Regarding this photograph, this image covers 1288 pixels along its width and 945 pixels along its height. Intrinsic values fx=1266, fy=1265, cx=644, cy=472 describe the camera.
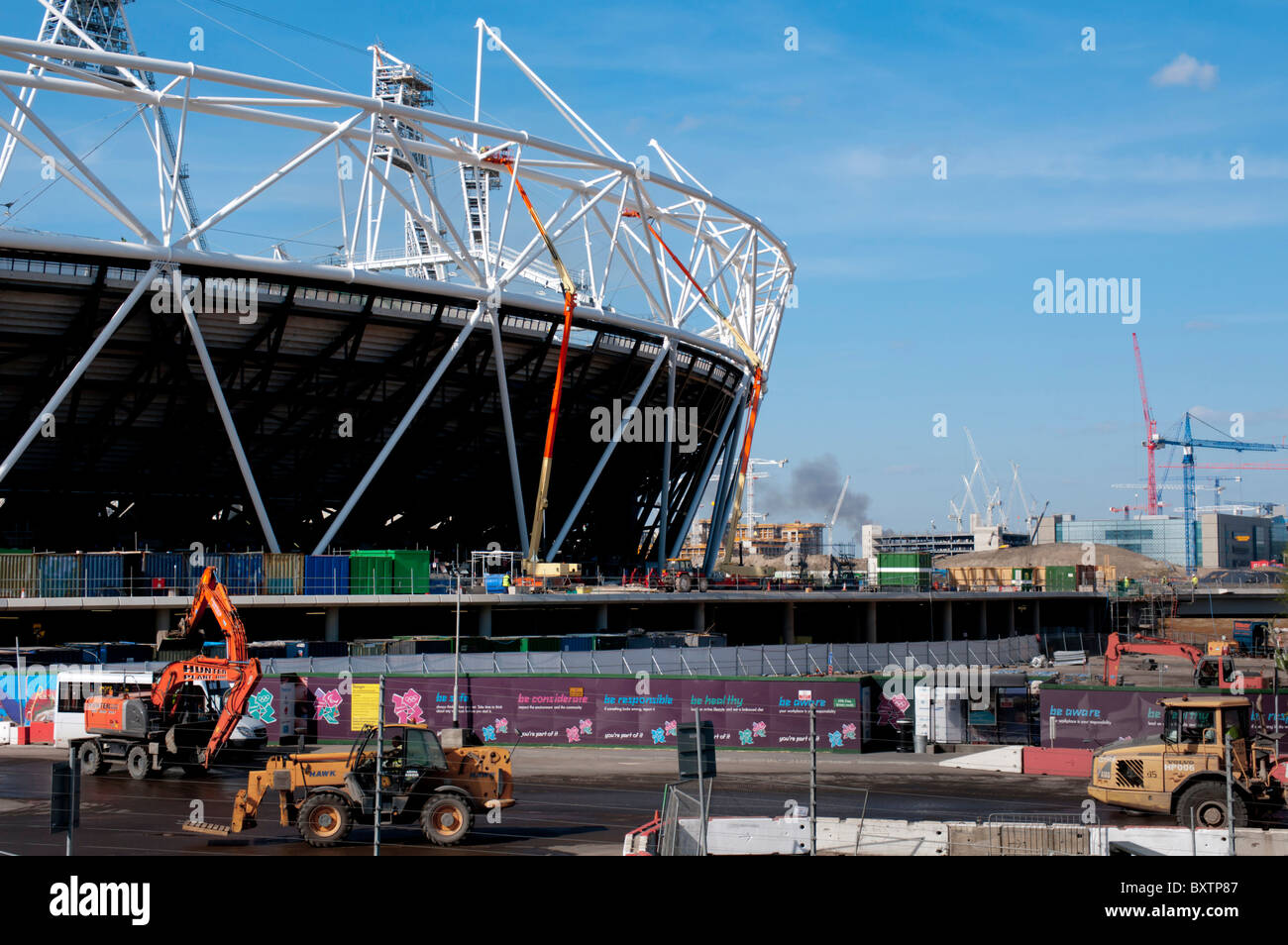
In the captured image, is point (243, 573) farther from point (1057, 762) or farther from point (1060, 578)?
point (1060, 578)

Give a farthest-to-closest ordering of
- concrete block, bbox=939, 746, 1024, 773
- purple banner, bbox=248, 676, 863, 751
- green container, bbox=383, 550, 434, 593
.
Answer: green container, bbox=383, 550, 434, 593 < purple banner, bbox=248, 676, 863, 751 < concrete block, bbox=939, 746, 1024, 773

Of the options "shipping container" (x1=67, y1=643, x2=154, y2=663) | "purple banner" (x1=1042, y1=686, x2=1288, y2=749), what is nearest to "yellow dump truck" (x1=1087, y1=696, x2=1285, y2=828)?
"purple banner" (x1=1042, y1=686, x2=1288, y2=749)

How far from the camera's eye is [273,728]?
1182 inches

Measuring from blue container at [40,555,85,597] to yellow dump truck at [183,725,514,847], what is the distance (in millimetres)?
28108

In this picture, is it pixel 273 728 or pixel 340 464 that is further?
pixel 340 464

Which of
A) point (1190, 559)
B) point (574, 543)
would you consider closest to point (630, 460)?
point (574, 543)

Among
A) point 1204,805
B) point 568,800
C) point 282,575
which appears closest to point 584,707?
point 568,800

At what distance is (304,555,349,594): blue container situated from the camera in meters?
46.2

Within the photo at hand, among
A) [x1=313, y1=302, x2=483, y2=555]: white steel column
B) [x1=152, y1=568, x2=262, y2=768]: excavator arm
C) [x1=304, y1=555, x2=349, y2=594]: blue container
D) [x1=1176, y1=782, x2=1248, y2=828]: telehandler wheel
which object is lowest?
[x1=1176, y1=782, x2=1248, y2=828]: telehandler wheel

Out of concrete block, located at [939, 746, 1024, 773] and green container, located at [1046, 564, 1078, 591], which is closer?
concrete block, located at [939, 746, 1024, 773]

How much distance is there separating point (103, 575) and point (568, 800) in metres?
27.8

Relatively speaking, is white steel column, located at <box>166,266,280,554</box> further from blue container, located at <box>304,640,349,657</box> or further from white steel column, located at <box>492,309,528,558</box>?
blue container, located at <box>304,640,349,657</box>

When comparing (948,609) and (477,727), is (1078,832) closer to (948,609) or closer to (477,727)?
(477,727)
